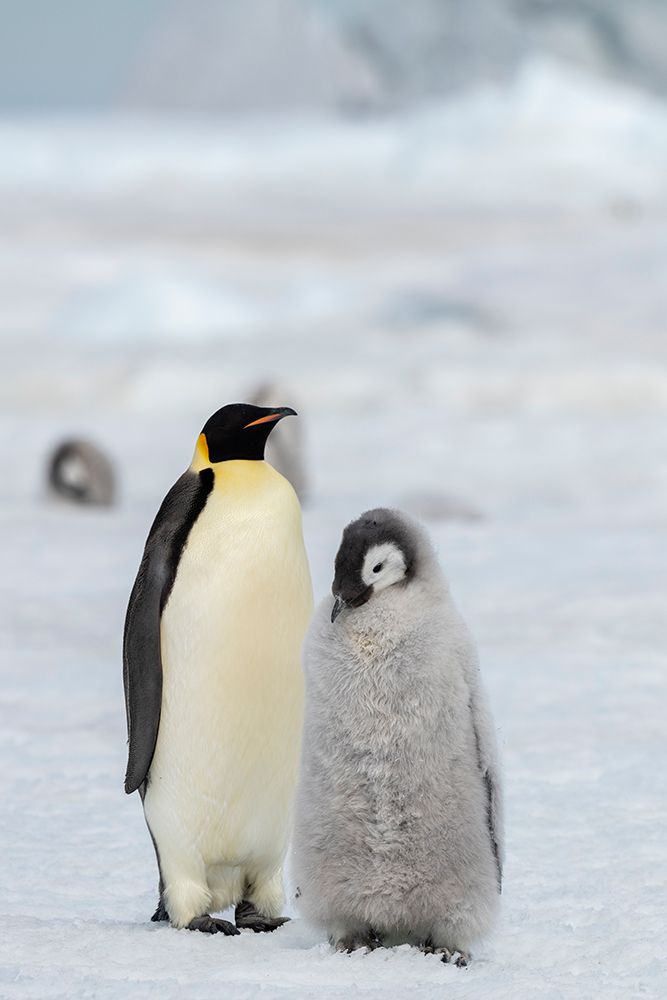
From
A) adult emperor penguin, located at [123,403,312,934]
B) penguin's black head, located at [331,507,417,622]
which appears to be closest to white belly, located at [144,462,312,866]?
adult emperor penguin, located at [123,403,312,934]

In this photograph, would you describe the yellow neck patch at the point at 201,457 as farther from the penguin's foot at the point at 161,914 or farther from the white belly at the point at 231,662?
the penguin's foot at the point at 161,914

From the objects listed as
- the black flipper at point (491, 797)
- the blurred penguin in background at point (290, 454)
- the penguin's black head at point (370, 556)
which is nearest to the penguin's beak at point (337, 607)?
the penguin's black head at point (370, 556)

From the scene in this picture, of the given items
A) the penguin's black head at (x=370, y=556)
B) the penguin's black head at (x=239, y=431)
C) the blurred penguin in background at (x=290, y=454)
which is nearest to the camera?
the penguin's black head at (x=370, y=556)

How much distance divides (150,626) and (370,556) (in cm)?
54

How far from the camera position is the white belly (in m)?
2.38

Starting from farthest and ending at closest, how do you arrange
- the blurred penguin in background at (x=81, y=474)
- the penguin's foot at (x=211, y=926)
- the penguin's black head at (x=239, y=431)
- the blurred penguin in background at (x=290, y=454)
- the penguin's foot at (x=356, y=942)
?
the blurred penguin in background at (x=290, y=454)
the blurred penguin in background at (x=81, y=474)
the penguin's black head at (x=239, y=431)
the penguin's foot at (x=211, y=926)
the penguin's foot at (x=356, y=942)

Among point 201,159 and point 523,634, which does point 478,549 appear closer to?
point 523,634

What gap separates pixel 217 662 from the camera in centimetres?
238

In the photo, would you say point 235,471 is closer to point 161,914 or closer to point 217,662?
point 217,662

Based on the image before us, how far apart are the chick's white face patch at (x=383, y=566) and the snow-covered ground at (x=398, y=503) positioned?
0.52 metres

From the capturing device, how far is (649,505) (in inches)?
324

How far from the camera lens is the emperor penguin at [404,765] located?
205 centimetres

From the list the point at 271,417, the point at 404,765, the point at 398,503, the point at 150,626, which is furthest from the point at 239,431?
the point at 398,503

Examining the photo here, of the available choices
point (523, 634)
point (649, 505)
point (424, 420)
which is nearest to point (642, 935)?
point (523, 634)
